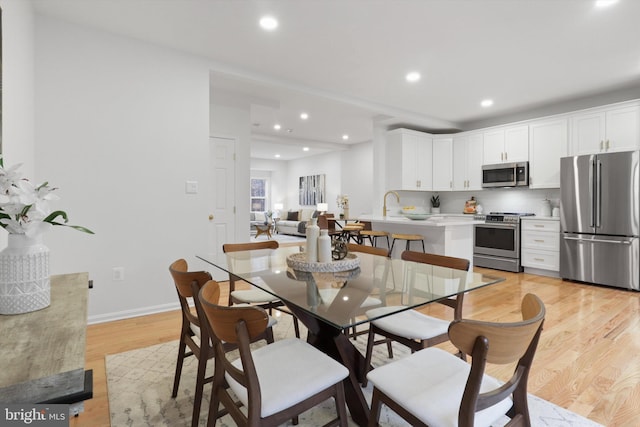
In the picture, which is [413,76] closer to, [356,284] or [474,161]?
[474,161]

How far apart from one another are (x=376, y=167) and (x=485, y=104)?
202 centimetres

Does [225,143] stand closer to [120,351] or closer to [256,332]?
[120,351]

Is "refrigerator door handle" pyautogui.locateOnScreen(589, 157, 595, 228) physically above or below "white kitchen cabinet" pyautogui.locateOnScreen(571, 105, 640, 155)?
below

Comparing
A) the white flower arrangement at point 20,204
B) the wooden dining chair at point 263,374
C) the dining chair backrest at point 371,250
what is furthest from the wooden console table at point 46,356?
the dining chair backrest at point 371,250

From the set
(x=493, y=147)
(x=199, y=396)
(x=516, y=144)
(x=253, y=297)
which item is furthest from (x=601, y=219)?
(x=199, y=396)

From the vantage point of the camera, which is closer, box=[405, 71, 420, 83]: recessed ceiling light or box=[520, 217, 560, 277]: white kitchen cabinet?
box=[405, 71, 420, 83]: recessed ceiling light

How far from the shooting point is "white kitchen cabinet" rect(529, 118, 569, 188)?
16.4 feet

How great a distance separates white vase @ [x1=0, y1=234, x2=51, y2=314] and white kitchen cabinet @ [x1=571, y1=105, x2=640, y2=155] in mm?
6056

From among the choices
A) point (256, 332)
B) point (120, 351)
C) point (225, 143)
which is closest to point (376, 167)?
point (225, 143)

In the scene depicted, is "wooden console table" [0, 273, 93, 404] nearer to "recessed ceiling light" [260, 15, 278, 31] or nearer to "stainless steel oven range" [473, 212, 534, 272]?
"recessed ceiling light" [260, 15, 278, 31]

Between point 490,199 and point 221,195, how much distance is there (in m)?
4.81

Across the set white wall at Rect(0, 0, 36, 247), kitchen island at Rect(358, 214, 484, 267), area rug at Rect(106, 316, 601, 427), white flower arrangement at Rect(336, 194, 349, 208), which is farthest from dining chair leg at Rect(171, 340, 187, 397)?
white flower arrangement at Rect(336, 194, 349, 208)

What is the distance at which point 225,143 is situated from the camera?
4527mm

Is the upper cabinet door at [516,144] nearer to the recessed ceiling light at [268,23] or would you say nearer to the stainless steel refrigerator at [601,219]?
the stainless steel refrigerator at [601,219]
